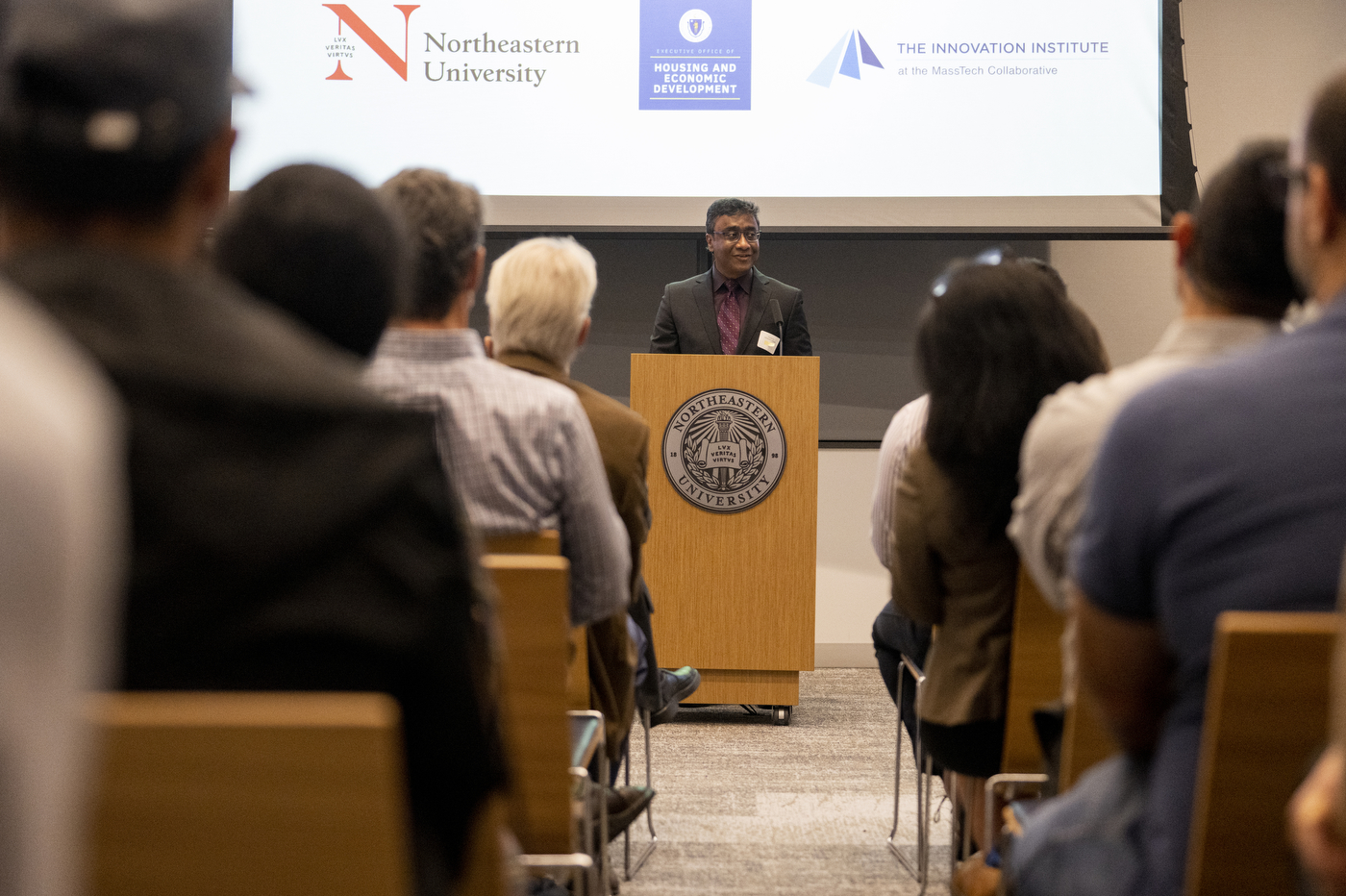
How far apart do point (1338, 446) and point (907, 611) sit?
1.13 meters

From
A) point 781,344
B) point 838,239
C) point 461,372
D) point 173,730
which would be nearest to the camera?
point 173,730

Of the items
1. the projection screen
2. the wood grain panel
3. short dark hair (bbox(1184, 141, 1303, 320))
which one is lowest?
the wood grain panel

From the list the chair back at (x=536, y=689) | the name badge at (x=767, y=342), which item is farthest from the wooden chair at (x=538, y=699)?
the name badge at (x=767, y=342)

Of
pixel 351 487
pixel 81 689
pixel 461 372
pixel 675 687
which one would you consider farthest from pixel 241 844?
pixel 675 687

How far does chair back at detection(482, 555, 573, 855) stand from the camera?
139 centimetres

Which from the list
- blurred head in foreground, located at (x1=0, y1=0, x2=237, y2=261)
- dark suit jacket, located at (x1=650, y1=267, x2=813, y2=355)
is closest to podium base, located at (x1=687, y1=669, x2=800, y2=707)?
dark suit jacket, located at (x1=650, y1=267, x2=813, y2=355)

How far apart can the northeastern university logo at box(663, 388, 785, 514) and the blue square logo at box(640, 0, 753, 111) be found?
1366 mm

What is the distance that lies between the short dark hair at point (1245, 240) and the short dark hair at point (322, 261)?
99 centimetres

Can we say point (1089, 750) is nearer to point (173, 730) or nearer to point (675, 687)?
point (173, 730)

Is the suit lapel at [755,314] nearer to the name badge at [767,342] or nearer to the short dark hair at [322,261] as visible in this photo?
the name badge at [767,342]

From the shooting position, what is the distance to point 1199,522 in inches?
40.8

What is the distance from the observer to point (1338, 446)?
39.9 inches

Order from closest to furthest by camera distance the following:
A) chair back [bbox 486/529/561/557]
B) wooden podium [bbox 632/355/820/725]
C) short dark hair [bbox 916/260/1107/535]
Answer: chair back [bbox 486/529/561/557] < short dark hair [bbox 916/260/1107/535] < wooden podium [bbox 632/355/820/725]

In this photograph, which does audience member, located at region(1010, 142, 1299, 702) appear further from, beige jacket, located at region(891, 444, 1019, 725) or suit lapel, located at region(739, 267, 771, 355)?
suit lapel, located at region(739, 267, 771, 355)
